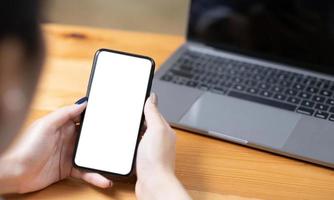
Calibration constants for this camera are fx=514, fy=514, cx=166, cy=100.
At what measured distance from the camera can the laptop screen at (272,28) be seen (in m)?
0.85

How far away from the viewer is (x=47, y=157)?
0.65 m

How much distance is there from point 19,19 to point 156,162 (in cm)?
36

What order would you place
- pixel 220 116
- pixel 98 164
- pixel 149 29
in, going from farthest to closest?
pixel 149 29
pixel 220 116
pixel 98 164

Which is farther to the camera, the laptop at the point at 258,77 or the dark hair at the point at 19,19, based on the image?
the laptop at the point at 258,77

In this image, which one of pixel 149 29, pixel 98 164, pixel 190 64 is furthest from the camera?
pixel 149 29

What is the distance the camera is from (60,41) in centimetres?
99

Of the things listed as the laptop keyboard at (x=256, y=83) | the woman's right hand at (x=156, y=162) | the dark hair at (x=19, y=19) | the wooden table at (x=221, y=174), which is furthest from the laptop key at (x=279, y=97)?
the dark hair at (x=19, y=19)

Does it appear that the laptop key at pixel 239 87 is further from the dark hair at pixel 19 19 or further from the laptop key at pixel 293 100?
the dark hair at pixel 19 19

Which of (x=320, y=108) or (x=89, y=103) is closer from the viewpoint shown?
(x=89, y=103)

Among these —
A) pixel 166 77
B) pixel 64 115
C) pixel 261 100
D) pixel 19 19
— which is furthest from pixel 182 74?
pixel 19 19

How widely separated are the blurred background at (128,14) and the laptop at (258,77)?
191 millimetres

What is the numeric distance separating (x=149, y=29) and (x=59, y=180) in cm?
55

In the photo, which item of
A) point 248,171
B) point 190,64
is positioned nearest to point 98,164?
point 248,171

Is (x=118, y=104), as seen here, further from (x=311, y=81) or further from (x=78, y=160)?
(x=311, y=81)
